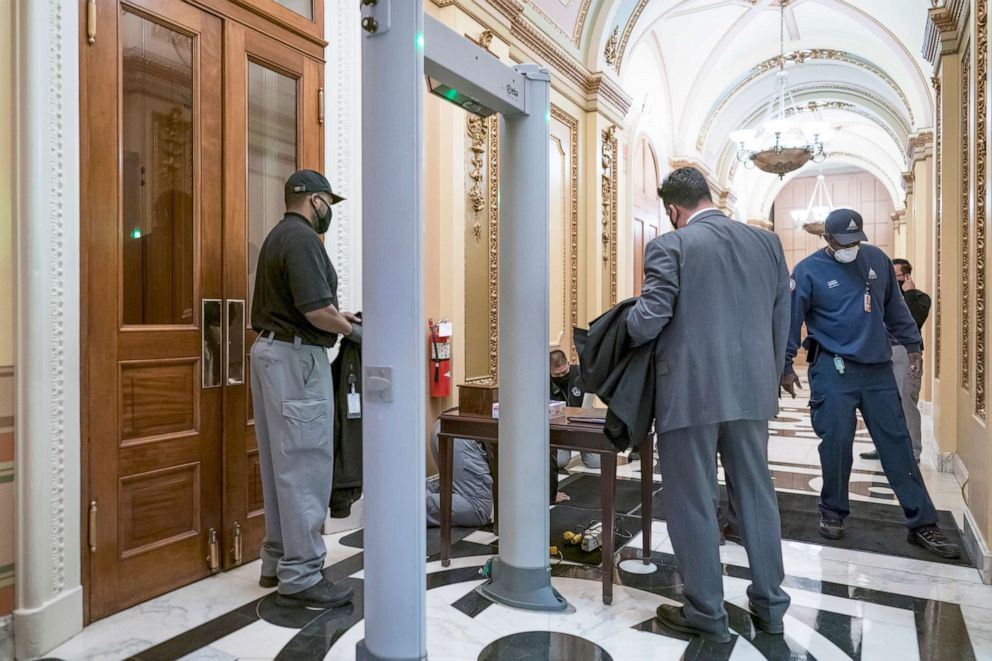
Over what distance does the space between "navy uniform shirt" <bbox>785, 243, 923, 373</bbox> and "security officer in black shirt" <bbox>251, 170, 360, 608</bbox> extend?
2.20 m

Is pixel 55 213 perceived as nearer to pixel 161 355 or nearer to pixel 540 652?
pixel 161 355

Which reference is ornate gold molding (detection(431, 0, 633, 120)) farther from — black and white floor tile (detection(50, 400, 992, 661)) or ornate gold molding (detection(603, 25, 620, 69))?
black and white floor tile (detection(50, 400, 992, 661))

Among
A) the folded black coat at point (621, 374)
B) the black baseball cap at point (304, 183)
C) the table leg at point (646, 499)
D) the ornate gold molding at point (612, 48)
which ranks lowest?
the table leg at point (646, 499)

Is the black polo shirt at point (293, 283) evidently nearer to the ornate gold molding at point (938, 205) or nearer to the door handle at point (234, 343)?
the door handle at point (234, 343)

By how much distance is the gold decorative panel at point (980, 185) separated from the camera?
10.5ft

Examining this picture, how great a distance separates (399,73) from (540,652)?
6.12 ft

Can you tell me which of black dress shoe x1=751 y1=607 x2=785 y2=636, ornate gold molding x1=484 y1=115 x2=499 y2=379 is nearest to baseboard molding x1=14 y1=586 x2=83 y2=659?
black dress shoe x1=751 y1=607 x2=785 y2=636

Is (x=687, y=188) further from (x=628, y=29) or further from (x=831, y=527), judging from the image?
(x=628, y=29)

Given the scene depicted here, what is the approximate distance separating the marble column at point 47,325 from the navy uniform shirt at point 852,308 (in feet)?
10.1

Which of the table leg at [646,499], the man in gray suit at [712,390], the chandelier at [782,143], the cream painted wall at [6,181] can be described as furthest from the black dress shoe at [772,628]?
the chandelier at [782,143]

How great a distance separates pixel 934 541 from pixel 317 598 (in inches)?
113

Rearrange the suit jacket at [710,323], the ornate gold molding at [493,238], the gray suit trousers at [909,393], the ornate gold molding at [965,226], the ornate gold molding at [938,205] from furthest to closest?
the ornate gold molding at [938,205], the gray suit trousers at [909,393], the ornate gold molding at [493,238], the ornate gold molding at [965,226], the suit jacket at [710,323]

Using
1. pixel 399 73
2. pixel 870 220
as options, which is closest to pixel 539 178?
pixel 399 73

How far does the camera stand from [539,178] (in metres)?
2.63
